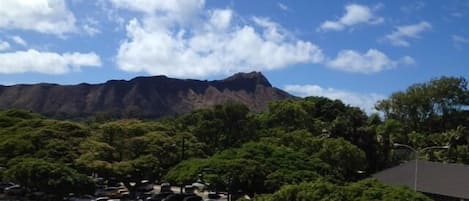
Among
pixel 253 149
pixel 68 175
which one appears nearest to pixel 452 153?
pixel 253 149

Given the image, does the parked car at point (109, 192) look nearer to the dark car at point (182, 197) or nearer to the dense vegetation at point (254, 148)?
the dense vegetation at point (254, 148)

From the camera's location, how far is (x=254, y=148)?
139 ft

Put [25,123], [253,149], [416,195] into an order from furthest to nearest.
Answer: [25,123]
[253,149]
[416,195]

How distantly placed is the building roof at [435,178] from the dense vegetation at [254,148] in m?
5.01

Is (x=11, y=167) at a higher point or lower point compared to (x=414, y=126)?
lower

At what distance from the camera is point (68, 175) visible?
145 ft

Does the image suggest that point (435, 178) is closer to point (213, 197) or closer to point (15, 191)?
point (213, 197)

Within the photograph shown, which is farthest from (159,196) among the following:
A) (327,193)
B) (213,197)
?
(327,193)

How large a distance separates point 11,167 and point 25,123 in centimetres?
1718

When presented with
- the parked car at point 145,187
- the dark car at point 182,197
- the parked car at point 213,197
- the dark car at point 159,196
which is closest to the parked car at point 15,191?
the parked car at point 145,187

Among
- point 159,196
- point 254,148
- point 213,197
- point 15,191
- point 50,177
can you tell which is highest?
point 254,148

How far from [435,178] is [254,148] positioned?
1725cm

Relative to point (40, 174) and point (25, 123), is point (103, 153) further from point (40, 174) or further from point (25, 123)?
point (25, 123)

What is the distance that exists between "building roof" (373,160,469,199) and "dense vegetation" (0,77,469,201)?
5005mm
